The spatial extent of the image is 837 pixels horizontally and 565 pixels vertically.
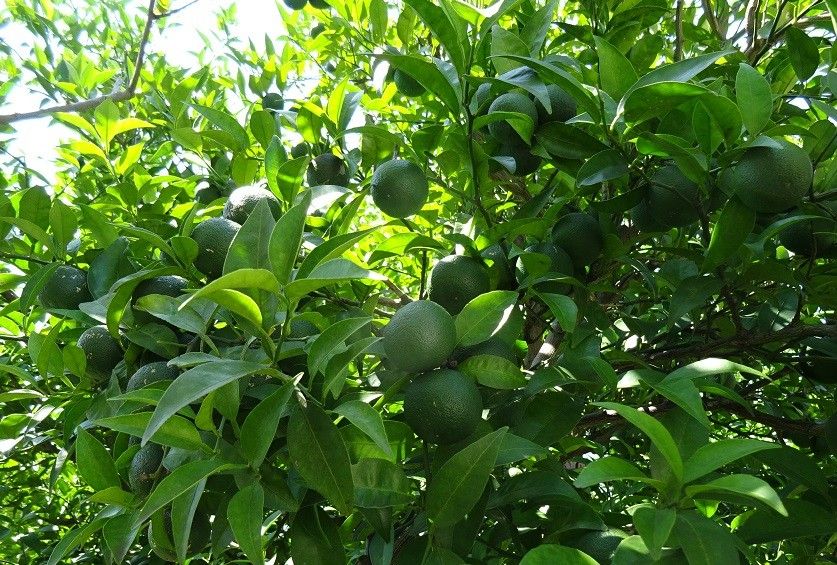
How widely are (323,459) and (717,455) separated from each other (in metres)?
0.45

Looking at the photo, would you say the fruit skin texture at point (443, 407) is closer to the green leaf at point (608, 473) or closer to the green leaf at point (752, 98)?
the green leaf at point (608, 473)

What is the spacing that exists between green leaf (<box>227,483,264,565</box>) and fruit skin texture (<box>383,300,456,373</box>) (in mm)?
244

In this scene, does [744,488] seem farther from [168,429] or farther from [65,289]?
[65,289]

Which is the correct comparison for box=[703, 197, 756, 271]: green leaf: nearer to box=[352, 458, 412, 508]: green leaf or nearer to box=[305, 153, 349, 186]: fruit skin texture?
box=[352, 458, 412, 508]: green leaf

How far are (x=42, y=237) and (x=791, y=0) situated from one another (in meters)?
1.55

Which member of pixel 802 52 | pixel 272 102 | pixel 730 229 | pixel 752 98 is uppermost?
pixel 272 102

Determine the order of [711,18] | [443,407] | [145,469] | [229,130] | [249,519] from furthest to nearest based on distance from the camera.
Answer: [711,18]
[229,130]
[145,469]
[443,407]
[249,519]

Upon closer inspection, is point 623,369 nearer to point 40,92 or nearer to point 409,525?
point 409,525

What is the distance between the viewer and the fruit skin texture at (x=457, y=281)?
3.78 feet

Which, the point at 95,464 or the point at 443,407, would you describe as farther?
the point at 95,464

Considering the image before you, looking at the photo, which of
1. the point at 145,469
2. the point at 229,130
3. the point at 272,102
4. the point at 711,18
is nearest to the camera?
the point at 145,469

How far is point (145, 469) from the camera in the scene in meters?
1.06

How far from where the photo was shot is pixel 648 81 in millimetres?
1003

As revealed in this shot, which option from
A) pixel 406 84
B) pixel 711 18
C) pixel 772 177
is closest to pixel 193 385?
pixel 772 177
